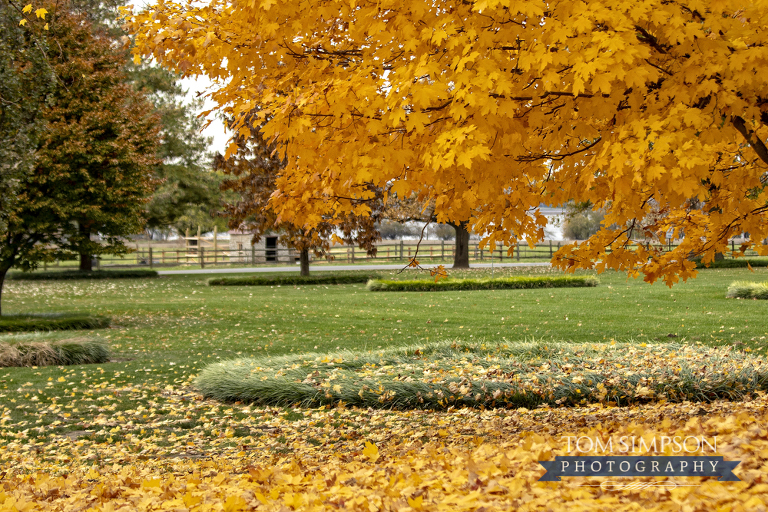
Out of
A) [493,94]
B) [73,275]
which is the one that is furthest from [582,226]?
[493,94]

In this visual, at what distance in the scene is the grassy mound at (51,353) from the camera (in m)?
9.09

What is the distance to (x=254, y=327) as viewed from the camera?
41.9 feet

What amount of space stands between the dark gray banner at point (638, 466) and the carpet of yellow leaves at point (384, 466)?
0.21ft

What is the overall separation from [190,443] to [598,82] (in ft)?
13.8

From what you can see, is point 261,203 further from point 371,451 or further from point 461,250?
point 371,451

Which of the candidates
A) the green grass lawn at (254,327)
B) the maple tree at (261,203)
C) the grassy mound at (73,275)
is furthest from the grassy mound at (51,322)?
the grassy mound at (73,275)

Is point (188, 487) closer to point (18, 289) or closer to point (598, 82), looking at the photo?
point (598, 82)

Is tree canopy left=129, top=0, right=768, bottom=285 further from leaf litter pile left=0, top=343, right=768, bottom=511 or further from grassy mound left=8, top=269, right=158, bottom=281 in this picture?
grassy mound left=8, top=269, right=158, bottom=281

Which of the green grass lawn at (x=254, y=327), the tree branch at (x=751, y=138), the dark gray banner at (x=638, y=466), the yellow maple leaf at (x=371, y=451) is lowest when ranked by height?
the green grass lawn at (x=254, y=327)

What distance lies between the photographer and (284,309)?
50.8ft

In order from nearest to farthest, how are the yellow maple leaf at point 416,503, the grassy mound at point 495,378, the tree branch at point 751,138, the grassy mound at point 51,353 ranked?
1. the yellow maple leaf at point 416,503
2. the tree branch at point 751,138
3. the grassy mound at point 495,378
4. the grassy mound at point 51,353

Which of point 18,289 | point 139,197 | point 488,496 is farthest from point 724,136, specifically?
point 18,289

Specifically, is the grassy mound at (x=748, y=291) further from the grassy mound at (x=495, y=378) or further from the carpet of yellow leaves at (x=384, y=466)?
the carpet of yellow leaves at (x=384, y=466)

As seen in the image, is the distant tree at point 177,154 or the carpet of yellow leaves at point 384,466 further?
the distant tree at point 177,154
